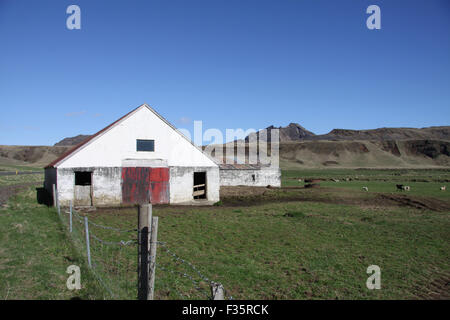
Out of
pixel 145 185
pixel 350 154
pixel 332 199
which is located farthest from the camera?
pixel 350 154

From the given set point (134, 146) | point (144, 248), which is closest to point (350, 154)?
point (134, 146)

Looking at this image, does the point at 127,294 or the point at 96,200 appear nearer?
the point at 127,294

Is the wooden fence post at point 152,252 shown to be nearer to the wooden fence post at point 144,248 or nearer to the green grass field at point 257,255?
the wooden fence post at point 144,248

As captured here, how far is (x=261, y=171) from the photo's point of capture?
36.4 meters

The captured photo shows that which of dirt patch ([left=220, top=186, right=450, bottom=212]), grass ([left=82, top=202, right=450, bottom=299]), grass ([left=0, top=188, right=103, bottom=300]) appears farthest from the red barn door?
grass ([left=0, top=188, right=103, bottom=300])

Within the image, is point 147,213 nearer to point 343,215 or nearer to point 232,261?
point 232,261

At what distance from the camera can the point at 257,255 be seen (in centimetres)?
957

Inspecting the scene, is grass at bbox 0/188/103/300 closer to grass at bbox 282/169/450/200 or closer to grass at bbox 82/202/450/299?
grass at bbox 82/202/450/299

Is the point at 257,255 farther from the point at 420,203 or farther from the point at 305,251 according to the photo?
the point at 420,203

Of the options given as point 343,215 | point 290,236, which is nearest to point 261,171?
point 343,215

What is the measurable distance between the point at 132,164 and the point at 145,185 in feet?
5.28

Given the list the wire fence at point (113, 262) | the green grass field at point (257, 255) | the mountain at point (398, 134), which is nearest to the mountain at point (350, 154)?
the mountain at point (398, 134)

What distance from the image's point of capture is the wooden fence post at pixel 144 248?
4820 millimetres
